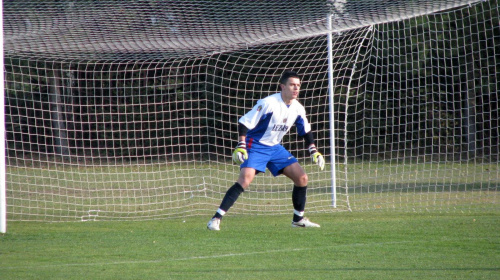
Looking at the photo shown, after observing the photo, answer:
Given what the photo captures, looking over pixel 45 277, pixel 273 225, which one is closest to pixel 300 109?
pixel 273 225

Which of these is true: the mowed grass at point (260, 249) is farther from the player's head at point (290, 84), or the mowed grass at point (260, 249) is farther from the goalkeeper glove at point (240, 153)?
the player's head at point (290, 84)

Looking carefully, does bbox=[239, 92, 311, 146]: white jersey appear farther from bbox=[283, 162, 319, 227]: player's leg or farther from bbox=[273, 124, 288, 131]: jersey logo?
bbox=[283, 162, 319, 227]: player's leg

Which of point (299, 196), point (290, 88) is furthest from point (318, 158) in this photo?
point (290, 88)

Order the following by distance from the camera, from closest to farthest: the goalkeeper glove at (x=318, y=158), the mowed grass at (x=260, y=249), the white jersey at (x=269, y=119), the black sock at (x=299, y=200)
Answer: the mowed grass at (x=260, y=249) < the white jersey at (x=269, y=119) < the goalkeeper glove at (x=318, y=158) < the black sock at (x=299, y=200)

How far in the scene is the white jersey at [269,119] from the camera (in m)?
7.68

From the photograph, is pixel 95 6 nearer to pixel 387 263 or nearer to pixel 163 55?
pixel 163 55

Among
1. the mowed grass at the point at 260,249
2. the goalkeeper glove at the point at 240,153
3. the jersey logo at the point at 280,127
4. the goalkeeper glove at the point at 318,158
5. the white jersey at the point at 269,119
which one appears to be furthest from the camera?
the goalkeeper glove at the point at 318,158

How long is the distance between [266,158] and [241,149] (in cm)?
44

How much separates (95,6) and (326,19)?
3.45 metres

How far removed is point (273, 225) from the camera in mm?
8461

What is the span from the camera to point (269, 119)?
25.4ft

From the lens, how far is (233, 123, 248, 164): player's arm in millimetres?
7473

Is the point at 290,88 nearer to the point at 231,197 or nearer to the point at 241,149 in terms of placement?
the point at 241,149

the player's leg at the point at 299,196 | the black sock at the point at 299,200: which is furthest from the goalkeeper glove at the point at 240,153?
the black sock at the point at 299,200
